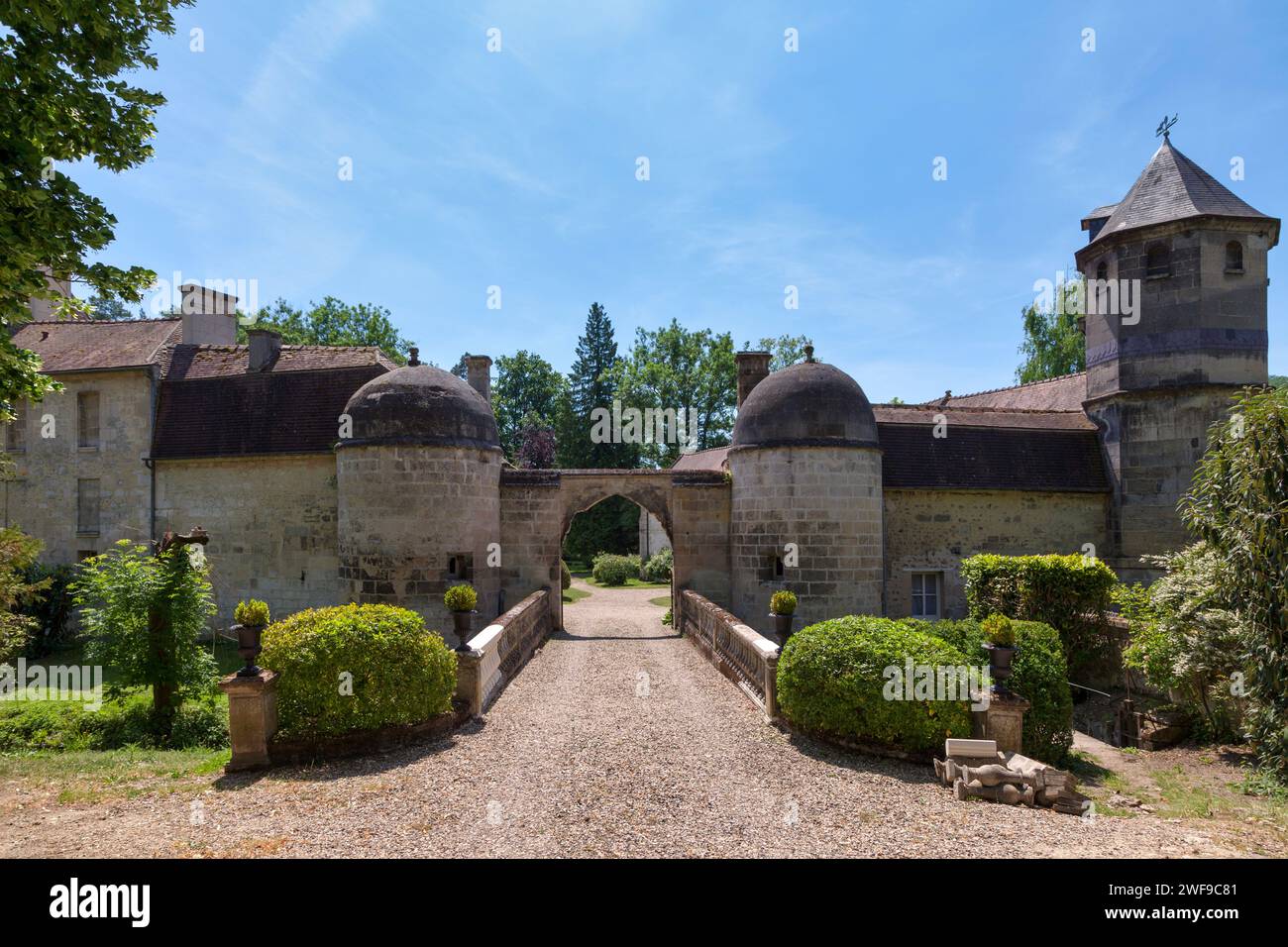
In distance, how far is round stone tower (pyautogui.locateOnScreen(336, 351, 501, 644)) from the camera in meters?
14.7

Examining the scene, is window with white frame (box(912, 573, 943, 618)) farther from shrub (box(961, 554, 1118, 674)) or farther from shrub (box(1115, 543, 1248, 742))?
shrub (box(1115, 543, 1248, 742))

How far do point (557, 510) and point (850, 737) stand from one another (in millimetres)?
10513

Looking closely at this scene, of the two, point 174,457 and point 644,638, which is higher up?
point 174,457

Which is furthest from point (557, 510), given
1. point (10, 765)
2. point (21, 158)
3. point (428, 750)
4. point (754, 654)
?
point (21, 158)

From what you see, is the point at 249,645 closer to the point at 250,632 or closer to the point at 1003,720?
the point at 250,632

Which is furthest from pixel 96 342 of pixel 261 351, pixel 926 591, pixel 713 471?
pixel 926 591

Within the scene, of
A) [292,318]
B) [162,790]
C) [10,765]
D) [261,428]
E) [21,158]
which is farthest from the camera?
[292,318]

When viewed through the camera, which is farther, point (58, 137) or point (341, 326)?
point (341, 326)

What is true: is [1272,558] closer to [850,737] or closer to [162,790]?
[850,737]

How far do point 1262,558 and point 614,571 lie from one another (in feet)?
89.3

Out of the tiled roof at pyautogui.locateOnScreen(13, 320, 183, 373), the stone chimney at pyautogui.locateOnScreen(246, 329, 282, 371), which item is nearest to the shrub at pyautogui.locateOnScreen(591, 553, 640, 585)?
the stone chimney at pyautogui.locateOnScreen(246, 329, 282, 371)

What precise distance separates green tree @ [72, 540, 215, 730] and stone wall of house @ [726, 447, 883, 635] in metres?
10.8

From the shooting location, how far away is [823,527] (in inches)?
597

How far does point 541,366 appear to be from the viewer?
54.3 meters
